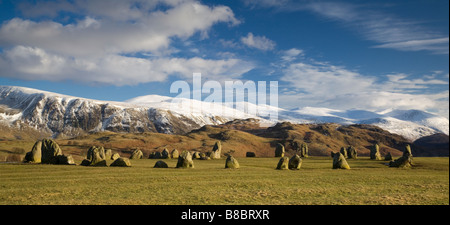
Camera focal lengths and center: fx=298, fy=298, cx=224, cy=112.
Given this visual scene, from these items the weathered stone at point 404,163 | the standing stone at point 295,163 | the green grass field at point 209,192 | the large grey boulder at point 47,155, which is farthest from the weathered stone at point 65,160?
the weathered stone at point 404,163

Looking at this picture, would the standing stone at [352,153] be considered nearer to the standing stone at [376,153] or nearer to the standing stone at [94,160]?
the standing stone at [376,153]

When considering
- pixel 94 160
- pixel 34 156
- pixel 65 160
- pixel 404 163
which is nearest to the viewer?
pixel 65 160

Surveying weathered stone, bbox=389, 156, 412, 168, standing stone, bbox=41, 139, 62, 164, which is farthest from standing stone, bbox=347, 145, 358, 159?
standing stone, bbox=41, 139, 62, 164

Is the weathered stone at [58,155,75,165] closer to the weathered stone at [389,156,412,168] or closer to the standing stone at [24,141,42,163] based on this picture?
the standing stone at [24,141,42,163]

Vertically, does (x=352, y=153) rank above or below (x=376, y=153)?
below

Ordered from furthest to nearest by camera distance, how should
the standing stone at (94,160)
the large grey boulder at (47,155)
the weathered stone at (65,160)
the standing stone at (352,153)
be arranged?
the standing stone at (352,153) < the large grey boulder at (47,155) < the weathered stone at (65,160) < the standing stone at (94,160)

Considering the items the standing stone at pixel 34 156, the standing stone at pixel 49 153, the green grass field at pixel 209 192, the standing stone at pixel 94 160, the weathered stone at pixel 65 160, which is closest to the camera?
the green grass field at pixel 209 192

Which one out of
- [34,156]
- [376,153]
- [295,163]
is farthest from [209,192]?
[376,153]

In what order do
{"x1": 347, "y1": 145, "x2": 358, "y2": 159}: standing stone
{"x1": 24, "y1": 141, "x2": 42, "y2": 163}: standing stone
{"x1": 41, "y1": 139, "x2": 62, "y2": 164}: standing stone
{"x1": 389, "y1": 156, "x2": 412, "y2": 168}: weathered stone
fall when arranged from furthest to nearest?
{"x1": 347, "y1": 145, "x2": 358, "y2": 159}: standing stone < {"x1": 24, "y1": 141, "x2": 42, "y2": 163}: standing stone < {"x1": 389, "y1": 156, "x2": 412, "y2": 168}: weathered stone < {"x1": 41, "y1": 139, "x2": 62, "y2": 164}: standing stone

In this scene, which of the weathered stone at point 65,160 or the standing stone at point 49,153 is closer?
the weathered stone at point 65,160

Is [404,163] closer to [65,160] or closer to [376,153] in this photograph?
[376,153]

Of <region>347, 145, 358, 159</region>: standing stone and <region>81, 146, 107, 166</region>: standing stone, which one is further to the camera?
<region>347, 145, 358, 159</region>: standing stone
